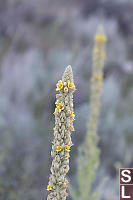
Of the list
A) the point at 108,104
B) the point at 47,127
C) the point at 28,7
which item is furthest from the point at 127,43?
the point at 47,127

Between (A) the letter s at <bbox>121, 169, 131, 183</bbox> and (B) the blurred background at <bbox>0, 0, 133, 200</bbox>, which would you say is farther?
(B) the blurred background at <bbox>0, 0, 133, 200</bbox>

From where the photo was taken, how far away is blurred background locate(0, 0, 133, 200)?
3824 millimetres

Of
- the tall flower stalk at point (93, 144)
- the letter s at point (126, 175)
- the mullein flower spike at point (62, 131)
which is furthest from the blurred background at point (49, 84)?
the letter s at point (126, 175)

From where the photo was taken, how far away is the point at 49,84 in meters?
5.95

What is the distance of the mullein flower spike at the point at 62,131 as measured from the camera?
153 cm

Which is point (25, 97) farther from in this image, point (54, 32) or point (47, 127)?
point (54, 32)

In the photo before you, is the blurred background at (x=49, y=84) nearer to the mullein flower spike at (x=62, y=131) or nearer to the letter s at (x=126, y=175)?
the mullein flower spike at (x=62, y=131)

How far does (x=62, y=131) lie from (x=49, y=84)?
443 centimetres

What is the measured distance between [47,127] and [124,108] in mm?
2115

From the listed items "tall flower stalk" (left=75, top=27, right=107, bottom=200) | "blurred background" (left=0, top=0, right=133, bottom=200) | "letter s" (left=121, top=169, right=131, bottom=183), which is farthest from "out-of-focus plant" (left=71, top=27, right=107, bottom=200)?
"letter s" (left=121, top=169, right=131, bottom=183)

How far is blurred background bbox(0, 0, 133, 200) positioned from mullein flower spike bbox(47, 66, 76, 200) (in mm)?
509

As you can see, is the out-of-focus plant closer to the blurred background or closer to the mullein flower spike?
the blurred background

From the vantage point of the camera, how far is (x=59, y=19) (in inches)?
387

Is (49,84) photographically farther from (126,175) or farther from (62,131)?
(62,131)
